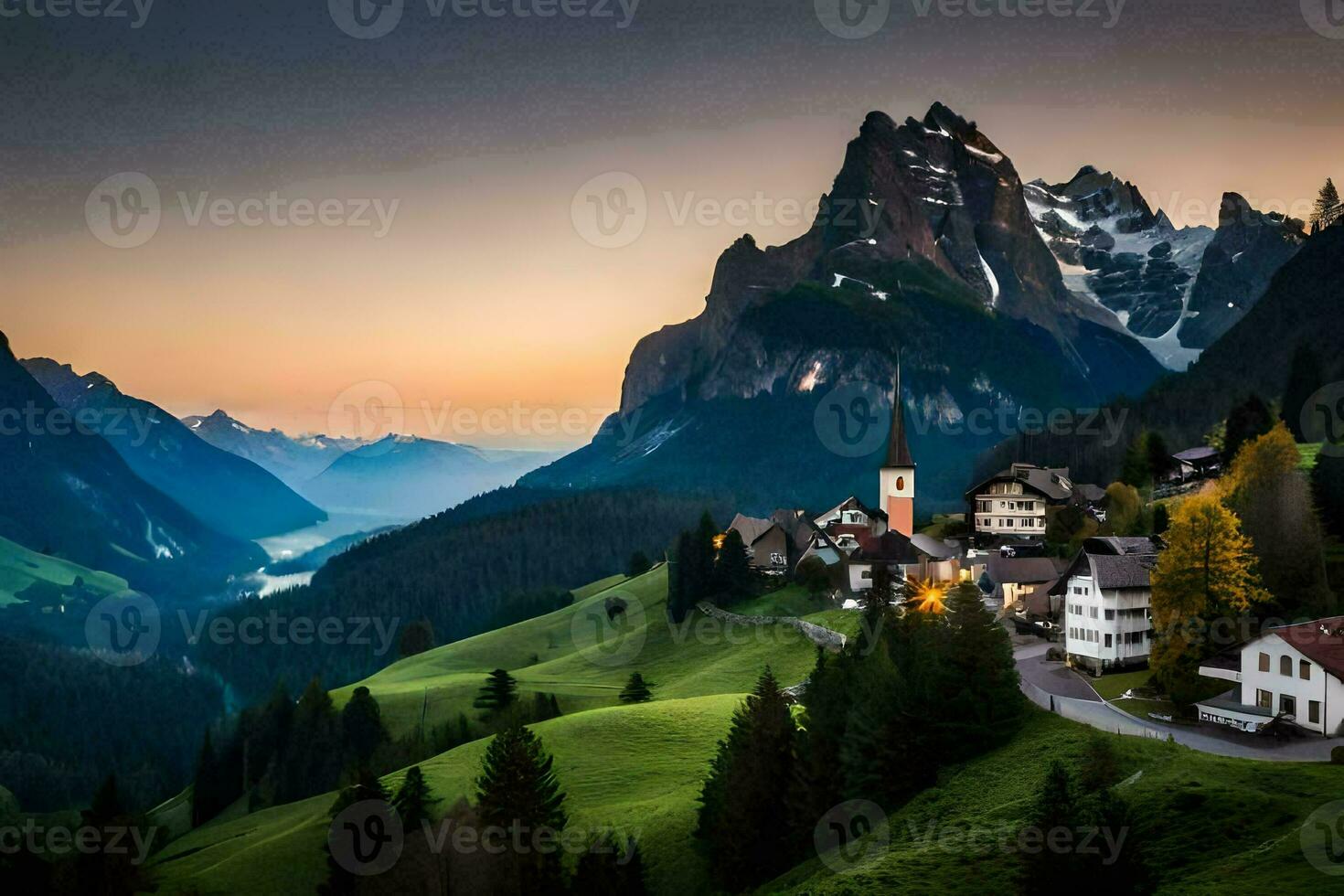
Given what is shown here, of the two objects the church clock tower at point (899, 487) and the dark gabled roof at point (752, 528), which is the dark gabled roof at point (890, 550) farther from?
the dark gabled roof at point (752, 528)

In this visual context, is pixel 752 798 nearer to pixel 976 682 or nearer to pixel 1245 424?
pixel 976 682

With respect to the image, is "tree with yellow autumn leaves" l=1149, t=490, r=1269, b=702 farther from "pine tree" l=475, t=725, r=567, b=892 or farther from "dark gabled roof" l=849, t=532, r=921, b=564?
"dark gabled roof" l=849, t=532, r=921, b=564

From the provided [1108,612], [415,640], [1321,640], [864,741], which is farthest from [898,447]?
[415,640]

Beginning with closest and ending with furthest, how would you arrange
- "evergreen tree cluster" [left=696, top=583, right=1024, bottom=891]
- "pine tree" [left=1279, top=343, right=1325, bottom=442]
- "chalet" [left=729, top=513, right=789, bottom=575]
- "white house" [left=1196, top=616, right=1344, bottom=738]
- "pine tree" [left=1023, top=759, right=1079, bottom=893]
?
"pine tree" [left=1023, top=759, right=1079, bottom=893]
"white house" [left=1196, top=616, right=1344, bottom=738]
"evergreen tree cluster" [left=696, top=583, right=1024, bottom=891]
"pine tree" [left=1279, top=343, right=1325, bottom=442]
"chalet" [left=729, top=513, right=789, bottom=575]

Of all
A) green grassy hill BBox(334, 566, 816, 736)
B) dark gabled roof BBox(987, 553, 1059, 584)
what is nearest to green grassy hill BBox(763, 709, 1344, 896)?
green grassy hill BBox(334, 566, 816, 736)

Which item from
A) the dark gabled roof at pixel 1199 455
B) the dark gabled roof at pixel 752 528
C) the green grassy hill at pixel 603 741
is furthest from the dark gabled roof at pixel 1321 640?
the dark gabled roof at pixel 752 528

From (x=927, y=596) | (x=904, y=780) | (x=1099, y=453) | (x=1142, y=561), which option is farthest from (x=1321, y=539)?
(x=1099, y=453)

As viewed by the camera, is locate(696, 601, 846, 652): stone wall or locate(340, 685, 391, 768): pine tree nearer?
locate(696, 601, 846, 652): stone wall
